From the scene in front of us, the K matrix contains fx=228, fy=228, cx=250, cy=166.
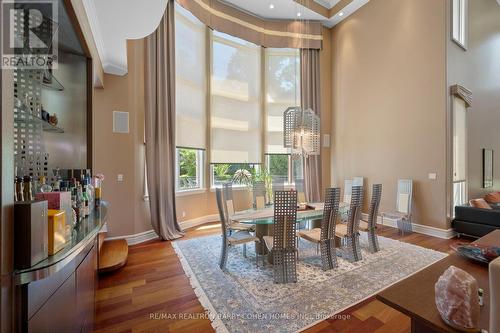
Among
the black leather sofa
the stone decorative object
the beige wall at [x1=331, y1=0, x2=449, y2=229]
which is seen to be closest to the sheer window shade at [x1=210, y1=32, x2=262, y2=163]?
the beige wall at [x1=331, y1=0, x2=449, y2=229]

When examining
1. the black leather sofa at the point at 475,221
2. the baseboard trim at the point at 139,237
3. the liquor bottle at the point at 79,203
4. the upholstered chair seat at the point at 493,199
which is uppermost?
the liquor bottle at the point at 79,203

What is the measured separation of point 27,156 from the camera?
1.68 meters

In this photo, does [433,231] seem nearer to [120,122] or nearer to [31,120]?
[31,120]

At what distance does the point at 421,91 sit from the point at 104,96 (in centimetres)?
621

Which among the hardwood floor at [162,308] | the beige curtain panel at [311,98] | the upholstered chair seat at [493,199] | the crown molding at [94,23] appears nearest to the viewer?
the hardwood floor at [162,308]

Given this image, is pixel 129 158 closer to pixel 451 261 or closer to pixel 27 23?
pixel 27 23

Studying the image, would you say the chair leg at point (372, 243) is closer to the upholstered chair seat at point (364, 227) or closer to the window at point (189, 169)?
the upholstered chair seat at point (364, 227)

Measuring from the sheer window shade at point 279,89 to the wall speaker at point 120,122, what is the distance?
11.7 feet

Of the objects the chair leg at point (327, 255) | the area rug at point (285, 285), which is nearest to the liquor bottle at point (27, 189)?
the area rug at point (285, 285)

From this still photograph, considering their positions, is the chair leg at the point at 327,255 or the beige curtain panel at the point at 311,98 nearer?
the chair leg at the point at 327,255

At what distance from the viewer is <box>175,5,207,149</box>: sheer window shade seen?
15.8 feet

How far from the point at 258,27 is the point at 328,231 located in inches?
221

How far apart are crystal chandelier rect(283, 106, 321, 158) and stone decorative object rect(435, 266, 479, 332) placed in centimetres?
321
